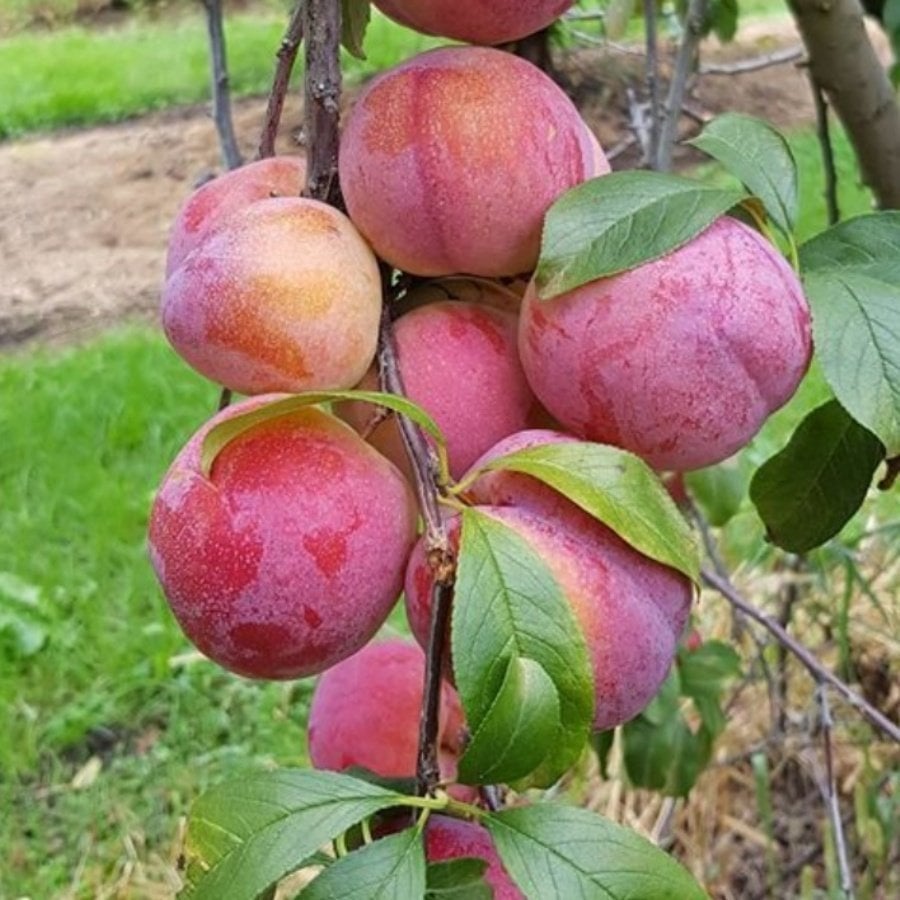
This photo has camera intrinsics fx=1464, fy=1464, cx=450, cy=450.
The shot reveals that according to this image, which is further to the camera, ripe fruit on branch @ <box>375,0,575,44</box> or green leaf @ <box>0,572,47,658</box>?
green leaf @ <box>0,572,47,658</box>

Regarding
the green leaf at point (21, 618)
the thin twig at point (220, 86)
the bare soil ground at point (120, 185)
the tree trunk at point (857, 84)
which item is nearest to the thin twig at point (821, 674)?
the tree trunk at point (857, 84)

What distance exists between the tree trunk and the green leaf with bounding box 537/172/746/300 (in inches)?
18.1

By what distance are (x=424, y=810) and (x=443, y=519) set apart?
0.11 m

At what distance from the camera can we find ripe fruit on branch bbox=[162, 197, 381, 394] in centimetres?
54

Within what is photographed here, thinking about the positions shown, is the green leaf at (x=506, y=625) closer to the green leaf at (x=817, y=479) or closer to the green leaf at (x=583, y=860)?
the green leaf at (x=583, y=860)

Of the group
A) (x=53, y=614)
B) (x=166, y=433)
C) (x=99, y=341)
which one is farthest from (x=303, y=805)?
(x=99, y=341)

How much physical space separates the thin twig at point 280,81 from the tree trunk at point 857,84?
1.41ft

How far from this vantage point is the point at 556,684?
1.63ft

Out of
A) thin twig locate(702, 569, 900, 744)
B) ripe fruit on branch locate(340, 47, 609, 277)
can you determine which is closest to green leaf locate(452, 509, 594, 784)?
ripe fruit on branch locate(340, 47, 609, 277)

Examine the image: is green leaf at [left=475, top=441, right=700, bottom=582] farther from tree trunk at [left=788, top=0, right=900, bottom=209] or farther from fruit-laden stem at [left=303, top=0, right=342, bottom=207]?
tree trunk at [left=788, top=0, right=900, bottom=209]

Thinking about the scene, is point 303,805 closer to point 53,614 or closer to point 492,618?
point 492,618

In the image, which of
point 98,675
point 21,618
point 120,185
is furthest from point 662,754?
point 120,185

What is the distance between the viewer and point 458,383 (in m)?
0.56

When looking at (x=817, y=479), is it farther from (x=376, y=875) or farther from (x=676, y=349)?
(x=376, y=875)
